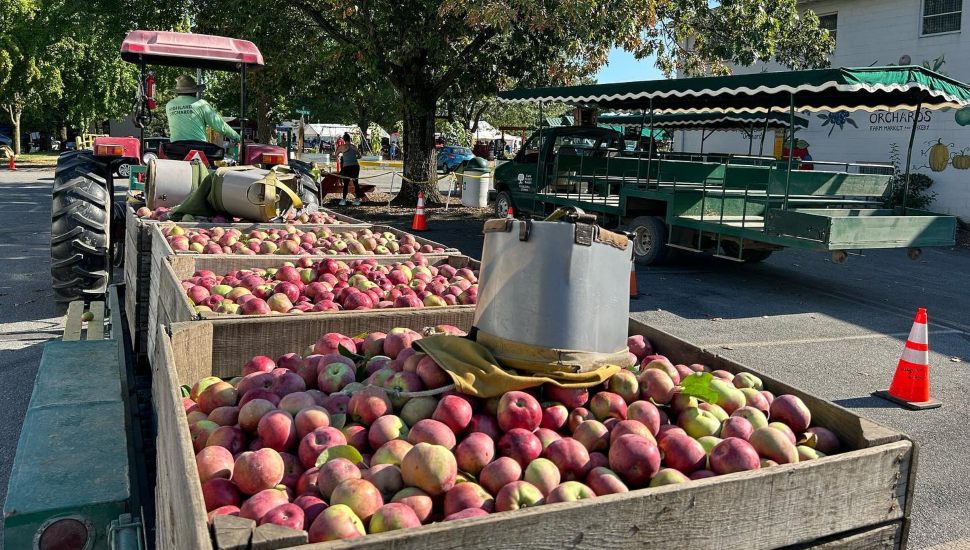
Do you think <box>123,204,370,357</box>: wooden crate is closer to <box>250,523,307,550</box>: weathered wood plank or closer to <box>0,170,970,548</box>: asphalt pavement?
<box>0,170,970,548</box>: asphalt pavement

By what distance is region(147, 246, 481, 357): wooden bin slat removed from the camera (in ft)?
11.0

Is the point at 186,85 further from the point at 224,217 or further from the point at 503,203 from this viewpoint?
the point at 503,203

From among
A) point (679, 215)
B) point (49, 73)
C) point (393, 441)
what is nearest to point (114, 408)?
point (393, 441)

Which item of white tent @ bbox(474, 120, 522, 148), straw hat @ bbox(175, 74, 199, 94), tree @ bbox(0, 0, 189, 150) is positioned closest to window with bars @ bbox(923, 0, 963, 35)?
straw hat @ bbox(175, 74, 199, 94)

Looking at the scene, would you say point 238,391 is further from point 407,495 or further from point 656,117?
point 656,117

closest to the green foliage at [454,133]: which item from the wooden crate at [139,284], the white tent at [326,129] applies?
the white tent at [326,129]

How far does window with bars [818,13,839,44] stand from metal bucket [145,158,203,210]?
64.5 feet

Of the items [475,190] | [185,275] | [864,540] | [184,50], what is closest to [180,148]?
[184,50]

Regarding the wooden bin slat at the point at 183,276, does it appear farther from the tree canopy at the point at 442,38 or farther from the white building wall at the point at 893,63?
the white building wall at the point at 893,63

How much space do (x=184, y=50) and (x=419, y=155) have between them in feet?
33.3

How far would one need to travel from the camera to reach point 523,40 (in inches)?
635

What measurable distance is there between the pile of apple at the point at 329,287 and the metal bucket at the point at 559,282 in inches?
58.6

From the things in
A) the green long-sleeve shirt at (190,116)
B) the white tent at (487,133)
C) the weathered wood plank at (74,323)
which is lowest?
the weathered wood plank at (74,323)

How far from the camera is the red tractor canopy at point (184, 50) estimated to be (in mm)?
8516
